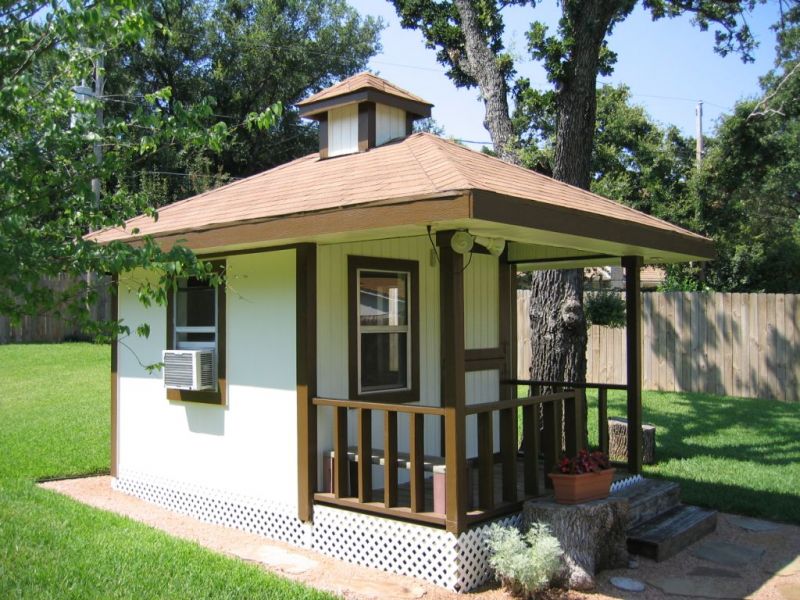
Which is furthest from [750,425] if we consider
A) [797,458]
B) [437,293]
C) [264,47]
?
[264,47]

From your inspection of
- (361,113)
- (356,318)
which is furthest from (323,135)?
(356,318)

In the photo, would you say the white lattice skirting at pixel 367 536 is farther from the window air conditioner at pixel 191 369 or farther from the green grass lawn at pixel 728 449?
the green grass lawn at pixel 728 449

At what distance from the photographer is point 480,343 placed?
770cm

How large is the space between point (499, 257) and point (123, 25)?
5132mm

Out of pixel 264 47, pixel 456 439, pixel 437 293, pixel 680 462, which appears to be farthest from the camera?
pixel 264 47

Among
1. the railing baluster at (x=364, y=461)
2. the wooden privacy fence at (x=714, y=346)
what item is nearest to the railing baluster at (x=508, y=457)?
the railing baluster at (x=364, y=461)

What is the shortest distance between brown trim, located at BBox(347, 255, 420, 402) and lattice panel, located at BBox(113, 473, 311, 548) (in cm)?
116

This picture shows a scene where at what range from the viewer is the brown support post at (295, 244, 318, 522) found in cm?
601

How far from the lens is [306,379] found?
6012 mm

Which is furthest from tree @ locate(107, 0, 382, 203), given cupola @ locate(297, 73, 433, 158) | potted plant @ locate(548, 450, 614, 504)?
potted plant @ locate(548, 450, 614, 504)

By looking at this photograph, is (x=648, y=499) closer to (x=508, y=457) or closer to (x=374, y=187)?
(x=508, y=457)

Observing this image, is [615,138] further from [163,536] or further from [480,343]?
[163,536]

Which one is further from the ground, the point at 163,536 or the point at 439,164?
the point at 439,164

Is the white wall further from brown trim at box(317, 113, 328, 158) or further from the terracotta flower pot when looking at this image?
the terracotta flower pot
